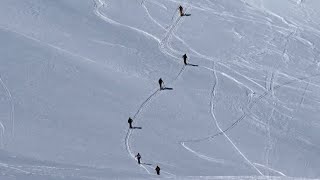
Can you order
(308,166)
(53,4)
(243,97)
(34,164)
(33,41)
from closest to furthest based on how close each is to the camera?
(34,164) → (308,166) → (243,97) → (33,41) → (53,4)

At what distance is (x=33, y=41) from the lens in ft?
106

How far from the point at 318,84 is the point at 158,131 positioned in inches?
320

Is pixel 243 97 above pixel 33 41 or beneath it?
beneath

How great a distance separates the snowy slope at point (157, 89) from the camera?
26.7 meters

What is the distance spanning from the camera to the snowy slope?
2673 cm

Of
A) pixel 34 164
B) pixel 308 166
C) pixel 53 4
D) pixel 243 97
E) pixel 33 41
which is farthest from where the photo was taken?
pixel 53 4

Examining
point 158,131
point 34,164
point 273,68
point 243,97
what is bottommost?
point 34,164

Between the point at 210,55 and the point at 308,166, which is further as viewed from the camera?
the point at 210,55

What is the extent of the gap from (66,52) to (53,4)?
13.8 feet

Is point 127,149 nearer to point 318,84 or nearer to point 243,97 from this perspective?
point 243,97

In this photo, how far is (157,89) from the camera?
3008 centimetres

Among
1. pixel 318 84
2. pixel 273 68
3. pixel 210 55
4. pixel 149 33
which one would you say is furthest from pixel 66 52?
pixel 318 84

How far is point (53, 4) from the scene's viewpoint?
115ft

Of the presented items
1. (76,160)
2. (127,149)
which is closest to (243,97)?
(127,149)
